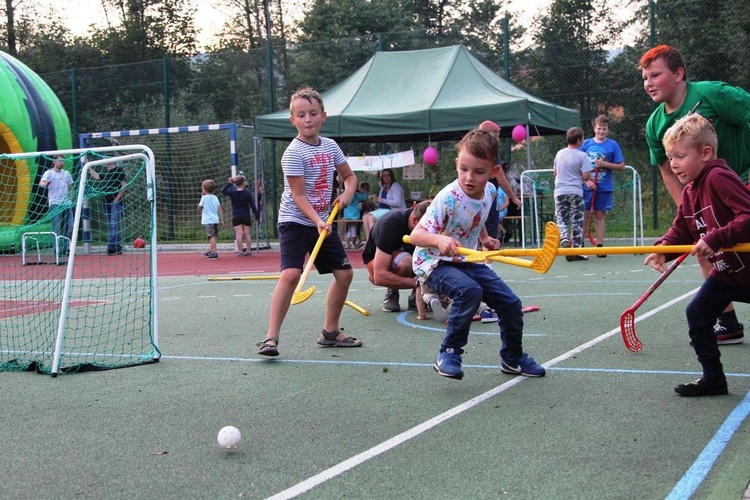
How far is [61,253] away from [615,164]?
7993mm

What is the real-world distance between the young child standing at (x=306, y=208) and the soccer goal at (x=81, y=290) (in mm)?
866

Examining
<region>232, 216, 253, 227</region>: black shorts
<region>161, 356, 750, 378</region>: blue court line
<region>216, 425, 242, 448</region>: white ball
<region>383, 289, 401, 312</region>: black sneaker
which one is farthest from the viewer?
<region>232, 216, 253, 227</region>: black shorts

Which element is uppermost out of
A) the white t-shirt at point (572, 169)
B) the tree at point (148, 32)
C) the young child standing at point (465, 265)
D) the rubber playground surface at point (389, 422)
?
the tree at point (148, 32)

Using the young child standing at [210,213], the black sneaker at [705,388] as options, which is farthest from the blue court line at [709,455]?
the young child standing at [210,213]

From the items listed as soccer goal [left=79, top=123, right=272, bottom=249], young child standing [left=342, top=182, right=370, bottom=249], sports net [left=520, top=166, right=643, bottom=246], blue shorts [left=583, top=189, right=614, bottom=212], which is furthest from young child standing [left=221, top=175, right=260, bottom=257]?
blue shorts [left=583, top=189, right=614, bottom=212]

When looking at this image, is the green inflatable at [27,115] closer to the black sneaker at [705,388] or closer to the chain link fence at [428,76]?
the chain link fence at [428,76]

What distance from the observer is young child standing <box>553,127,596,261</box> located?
11992 millimetres

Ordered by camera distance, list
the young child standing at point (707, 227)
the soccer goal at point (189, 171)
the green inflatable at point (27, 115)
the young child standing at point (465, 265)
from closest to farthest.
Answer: the young child standing at point (707, 227)
the young child standing at point (465, 265)
the green inflatable at point (27, 115)
the soccer goal at point (189, 171)

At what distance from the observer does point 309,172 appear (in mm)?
5766

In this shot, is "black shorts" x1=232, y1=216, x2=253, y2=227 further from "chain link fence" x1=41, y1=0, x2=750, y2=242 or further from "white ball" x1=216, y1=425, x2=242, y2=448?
"white ball" x1=216, y1=425, x2=242, y2=448

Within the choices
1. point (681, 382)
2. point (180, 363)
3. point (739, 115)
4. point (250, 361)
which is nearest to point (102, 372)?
point (180, 363)

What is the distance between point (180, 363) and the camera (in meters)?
5.61

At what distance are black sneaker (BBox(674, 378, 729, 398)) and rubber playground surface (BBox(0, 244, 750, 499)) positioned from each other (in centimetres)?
6

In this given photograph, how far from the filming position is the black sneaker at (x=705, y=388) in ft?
13.8
